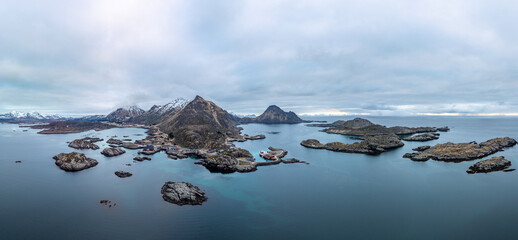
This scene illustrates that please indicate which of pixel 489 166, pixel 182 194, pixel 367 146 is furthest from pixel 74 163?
pixel 489 166

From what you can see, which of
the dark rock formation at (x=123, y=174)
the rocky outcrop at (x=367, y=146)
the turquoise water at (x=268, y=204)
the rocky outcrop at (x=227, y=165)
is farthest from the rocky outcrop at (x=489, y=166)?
the dark rock formation at (x=123, y=174)

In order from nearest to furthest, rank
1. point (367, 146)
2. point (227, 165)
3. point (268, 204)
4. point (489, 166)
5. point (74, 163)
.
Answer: point (268, 204) < point (489, 166) < point (74, 163) < point (227, 165) < point (367, 146)

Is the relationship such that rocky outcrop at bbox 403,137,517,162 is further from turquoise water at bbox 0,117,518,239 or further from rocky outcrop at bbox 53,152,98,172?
rocky outcrop at bbox 53,152,98,172

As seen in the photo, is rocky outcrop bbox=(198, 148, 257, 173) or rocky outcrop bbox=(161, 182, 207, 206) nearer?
rocky outcrop bbox=(161, 182, 207, 206)

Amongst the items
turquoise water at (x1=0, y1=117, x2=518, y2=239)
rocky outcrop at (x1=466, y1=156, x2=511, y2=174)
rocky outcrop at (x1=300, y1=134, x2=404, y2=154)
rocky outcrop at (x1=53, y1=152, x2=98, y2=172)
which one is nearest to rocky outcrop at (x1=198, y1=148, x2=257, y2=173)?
turquoise water at (x1=0, y1=117, x2=518, y2=239)

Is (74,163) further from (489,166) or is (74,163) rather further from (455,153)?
(455,153)

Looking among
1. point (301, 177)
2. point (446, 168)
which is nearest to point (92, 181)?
point (301, 177)
